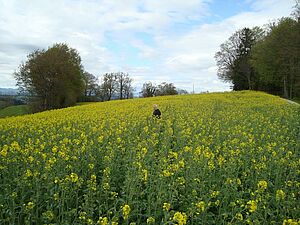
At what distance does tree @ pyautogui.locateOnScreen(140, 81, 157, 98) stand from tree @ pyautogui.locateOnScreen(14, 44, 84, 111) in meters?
27.7

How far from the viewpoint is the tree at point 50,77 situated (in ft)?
139

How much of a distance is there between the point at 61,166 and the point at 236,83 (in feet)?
198

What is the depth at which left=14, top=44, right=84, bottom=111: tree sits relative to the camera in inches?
1673

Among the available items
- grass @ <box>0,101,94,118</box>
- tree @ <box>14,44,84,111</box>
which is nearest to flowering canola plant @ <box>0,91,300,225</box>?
tree @ <box>14,44,84,111</box>

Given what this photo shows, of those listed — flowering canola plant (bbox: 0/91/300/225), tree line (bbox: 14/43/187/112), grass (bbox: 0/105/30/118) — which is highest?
tree line (bbox: 14/43/187/112)

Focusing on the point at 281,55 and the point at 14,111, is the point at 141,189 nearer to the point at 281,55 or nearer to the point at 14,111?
the point at 281,55

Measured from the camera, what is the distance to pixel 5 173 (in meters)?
6.11

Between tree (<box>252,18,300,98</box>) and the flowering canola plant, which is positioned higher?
tree (<box>252,18,300,98</box>)

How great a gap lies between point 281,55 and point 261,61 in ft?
27.0

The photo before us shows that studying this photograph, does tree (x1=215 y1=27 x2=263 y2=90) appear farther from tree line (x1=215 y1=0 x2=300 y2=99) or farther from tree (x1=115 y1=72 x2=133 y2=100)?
tree (x1=115 y1=72 x2=133 y2=100)

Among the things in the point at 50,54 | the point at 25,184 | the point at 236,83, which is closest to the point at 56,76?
the point at 50,54

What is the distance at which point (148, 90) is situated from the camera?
75.2 m

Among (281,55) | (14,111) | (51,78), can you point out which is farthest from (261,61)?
(14,111)

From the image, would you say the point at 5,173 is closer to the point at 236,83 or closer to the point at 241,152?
the point at 241,152
